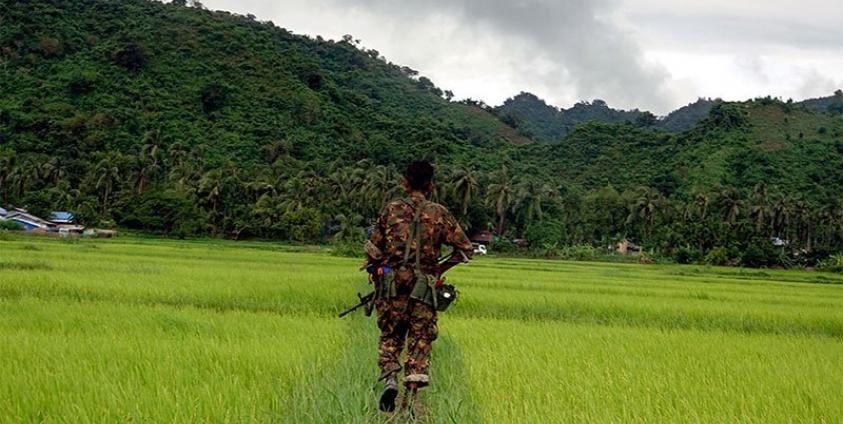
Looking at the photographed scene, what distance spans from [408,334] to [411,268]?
492mm

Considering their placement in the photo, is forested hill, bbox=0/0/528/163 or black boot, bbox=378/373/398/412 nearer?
black boot, bbox=378/373/398/412

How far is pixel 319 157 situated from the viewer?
66.4 metres

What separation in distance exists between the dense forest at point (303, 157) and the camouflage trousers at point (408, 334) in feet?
141

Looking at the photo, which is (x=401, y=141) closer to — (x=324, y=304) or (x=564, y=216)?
Answer: (x=564, y=216)

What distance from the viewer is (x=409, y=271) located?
16.4ft

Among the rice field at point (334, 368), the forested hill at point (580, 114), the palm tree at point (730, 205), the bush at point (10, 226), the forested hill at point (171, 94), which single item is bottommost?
the bush at point (10, 226)

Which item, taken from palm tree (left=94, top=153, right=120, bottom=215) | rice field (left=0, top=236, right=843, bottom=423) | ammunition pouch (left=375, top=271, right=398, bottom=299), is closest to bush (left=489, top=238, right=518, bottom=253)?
palm tree (left=94, top=153, right=120, bottom=215)

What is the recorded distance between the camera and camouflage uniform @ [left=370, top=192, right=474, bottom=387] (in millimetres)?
4969

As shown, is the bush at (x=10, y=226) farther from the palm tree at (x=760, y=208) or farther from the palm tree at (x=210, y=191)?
the palm tree at (x=760, y=208)

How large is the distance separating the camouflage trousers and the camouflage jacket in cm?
21

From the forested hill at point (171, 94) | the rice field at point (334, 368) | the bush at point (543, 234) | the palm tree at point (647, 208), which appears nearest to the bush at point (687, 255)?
the palm tree at point (647, 208)

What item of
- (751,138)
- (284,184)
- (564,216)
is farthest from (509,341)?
(751,138)

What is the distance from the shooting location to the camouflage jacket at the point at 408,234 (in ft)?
16.5

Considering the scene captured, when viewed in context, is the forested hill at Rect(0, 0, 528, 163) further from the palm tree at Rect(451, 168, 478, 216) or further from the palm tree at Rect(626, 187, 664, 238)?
the palm tree at Rect(626, 187, 664, 238)
